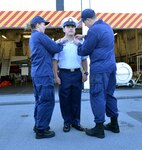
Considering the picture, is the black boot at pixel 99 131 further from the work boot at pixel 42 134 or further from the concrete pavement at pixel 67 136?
the work boot at pixel 42 134

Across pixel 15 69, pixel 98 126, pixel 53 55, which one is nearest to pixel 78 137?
pixel 98 126

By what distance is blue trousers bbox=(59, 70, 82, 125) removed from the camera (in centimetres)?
561

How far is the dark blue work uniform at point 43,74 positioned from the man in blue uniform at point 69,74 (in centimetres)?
32

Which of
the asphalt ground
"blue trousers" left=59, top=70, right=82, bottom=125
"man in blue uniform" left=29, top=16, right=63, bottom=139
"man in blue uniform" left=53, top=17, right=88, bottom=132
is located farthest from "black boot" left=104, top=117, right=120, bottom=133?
"man in blue uniform" left=29, top=16, right=63, bottom=139

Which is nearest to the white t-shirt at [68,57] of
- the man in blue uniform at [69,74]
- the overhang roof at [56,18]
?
the man in blue uniform at [69,74]

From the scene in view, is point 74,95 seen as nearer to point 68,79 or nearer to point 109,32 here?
point 68,79

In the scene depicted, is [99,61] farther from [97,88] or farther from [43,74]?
[43,74]

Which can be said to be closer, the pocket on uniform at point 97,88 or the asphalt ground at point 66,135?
the asphalt ground at point 66,135

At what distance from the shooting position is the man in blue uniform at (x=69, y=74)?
18.2 feet

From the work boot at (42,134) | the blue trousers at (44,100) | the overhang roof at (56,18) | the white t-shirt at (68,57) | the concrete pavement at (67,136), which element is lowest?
Result: the concrete pavement at (67,136)

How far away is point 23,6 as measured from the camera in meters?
12.3

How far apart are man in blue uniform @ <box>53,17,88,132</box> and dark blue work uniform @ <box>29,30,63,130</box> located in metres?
0.32

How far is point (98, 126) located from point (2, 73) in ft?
57.2

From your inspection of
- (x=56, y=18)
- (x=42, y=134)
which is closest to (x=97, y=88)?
(x=42, y=134)
